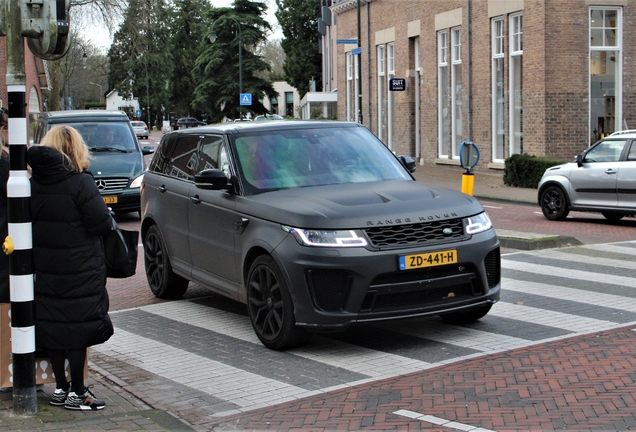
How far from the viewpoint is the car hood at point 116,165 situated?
56.7 feet

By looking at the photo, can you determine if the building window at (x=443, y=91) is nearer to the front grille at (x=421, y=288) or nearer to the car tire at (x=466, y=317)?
the car tire at (x=466, y=317)

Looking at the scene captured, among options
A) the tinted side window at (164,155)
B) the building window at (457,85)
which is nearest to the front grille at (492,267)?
the tinted side window at (164,155)

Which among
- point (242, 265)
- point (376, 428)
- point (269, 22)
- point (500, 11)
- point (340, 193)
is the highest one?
point (269, 22)

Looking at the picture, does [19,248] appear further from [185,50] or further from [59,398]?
[185,50]

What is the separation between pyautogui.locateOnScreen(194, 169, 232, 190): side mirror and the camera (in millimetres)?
7609

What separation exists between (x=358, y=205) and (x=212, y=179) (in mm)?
1421

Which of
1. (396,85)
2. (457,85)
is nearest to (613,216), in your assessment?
(457,85)

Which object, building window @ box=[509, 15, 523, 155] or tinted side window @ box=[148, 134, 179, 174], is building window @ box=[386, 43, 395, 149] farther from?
tinted side window @ box=[148, 134, 179, 174]

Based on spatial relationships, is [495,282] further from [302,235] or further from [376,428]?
[376,428]

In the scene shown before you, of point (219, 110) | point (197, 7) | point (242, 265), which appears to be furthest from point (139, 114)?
point (242, 265)

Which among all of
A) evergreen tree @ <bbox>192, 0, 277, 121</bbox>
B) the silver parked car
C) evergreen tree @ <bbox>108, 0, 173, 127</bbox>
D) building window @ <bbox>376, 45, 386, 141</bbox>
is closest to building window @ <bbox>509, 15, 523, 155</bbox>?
the silver parked car

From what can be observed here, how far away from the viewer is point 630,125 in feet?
84.9

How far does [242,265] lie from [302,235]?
0.89 meters

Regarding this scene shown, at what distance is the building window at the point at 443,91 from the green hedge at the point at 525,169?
7010 mm
